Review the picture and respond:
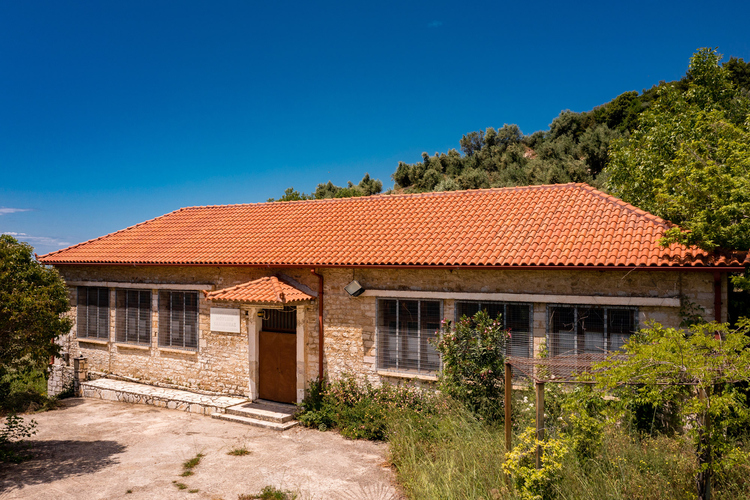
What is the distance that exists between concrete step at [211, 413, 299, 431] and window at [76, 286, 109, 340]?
19.2ft

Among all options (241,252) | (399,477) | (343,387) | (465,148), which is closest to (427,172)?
(465,148)

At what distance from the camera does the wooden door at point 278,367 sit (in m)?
12.2

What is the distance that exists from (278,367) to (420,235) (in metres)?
4.93

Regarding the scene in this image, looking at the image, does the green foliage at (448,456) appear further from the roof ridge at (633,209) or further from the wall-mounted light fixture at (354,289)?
the roof ridge at (633,209)

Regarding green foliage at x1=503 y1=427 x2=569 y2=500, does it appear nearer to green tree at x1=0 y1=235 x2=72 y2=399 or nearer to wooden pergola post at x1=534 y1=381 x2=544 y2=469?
wooden pergola post at x1=534 y1=381 x2=544 y2=469

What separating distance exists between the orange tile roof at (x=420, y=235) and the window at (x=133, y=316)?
116cm

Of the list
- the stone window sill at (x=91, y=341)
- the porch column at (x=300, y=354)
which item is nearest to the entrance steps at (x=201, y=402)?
the porch column at (x=300, y=354)

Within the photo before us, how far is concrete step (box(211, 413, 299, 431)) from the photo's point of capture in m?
10.7

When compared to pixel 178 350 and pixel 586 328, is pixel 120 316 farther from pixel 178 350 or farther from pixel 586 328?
pixel 586 328

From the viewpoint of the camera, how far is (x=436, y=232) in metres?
11.8

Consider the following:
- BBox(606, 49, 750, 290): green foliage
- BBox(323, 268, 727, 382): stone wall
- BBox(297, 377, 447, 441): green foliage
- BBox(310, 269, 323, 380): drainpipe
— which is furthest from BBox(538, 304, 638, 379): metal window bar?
BBox(310, 269, 323, 380): drainpipe

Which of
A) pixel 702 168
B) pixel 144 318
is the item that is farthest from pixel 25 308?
pixel 702 168

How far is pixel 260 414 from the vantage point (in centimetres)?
1131

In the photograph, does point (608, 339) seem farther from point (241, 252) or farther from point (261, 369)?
point (241, 252)
